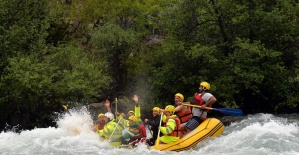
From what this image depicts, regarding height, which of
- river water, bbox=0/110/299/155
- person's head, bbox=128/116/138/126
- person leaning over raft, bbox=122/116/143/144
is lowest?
river water, bbox=0/110/299/155

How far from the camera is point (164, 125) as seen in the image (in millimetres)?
14500

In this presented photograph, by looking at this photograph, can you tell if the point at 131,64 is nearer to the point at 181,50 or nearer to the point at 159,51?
the point at 159,51

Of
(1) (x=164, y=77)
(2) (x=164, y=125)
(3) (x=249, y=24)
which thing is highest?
(3) (x=249, y=24)

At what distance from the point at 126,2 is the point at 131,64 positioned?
2982mm

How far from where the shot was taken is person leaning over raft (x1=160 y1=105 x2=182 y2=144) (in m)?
13.9

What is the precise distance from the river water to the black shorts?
2.10 ft

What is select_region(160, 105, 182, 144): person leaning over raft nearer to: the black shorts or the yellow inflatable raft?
the yellow inflatable raft

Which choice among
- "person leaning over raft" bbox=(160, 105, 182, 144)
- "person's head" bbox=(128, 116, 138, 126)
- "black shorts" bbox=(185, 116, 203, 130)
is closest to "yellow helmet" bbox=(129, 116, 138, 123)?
"person's head" bbox=(128, 116, 138, 126)

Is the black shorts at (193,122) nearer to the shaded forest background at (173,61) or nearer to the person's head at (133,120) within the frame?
the person's head at (133,120)

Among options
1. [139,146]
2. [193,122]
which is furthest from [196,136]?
[139,146]

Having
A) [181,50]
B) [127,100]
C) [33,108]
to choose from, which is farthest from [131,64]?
[33,108]

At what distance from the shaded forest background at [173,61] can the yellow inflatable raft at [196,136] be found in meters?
5.19

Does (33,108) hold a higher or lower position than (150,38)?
lower

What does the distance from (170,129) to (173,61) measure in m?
8.02
